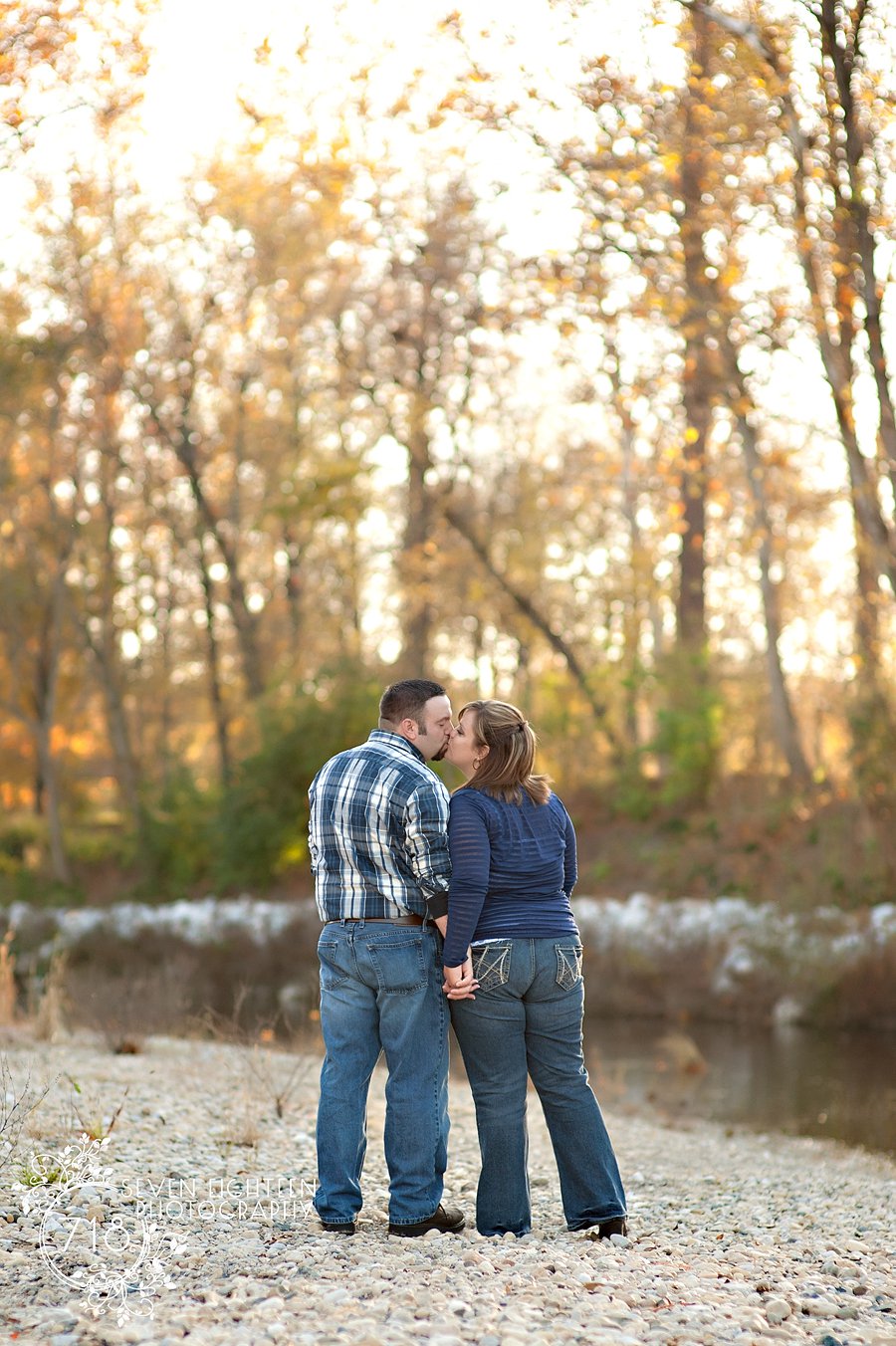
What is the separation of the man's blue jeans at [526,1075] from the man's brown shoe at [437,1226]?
89 millimetres

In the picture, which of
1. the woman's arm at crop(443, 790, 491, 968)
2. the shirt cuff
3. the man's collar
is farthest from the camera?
the man's collar

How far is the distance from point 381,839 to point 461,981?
1.93ft

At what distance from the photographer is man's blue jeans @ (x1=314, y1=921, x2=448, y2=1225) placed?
5219mm

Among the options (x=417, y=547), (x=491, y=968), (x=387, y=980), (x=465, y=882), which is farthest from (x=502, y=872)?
(x=417, y=547)

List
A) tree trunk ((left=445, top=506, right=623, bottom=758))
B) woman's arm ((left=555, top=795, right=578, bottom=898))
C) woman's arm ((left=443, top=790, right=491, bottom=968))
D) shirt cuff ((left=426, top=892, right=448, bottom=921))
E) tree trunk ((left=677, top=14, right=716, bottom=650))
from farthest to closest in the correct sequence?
tree trunk ((left=445, top=506, right=623, bottom=758))
tree trunk ((left=677, top=14, right=716, bottom=650))
woman's arm ((left=555, top=795, right=578, bottom=898))
shirt cuff ((left=426, top=892, right=448, bottom=921))
woman's arm ((left=443, top=790, right=491, bottom=968))

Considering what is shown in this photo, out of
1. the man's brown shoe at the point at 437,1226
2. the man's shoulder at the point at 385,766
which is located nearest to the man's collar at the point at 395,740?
the man's shoulder at the point at 385,766

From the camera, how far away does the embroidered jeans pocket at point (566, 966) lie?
5.30 m

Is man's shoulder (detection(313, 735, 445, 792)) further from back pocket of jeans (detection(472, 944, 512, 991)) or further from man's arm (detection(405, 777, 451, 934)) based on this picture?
back pocket of jeans (detection(472, 944, 512, 991))

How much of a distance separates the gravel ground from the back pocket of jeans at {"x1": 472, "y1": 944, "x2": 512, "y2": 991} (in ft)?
3.00

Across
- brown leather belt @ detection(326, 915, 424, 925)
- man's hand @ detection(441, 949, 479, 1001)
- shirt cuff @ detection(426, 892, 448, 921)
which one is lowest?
man's hand @ detection(441, 949, 479, 1001)

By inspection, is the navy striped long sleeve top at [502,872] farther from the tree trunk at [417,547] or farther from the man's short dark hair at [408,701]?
the tree trunk at [417,547]

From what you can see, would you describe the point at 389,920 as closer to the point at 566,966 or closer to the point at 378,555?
the point at 566,966

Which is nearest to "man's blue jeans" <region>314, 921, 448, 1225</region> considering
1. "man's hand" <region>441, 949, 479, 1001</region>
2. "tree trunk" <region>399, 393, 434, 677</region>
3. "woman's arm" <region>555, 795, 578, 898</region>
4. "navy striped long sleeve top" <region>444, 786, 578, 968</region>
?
"man's hand" <region>441, 949, 479, 1001</region>

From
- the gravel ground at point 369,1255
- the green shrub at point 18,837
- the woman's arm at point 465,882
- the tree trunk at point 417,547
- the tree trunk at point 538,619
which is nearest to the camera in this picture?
the gravel ground at point 369,1255
